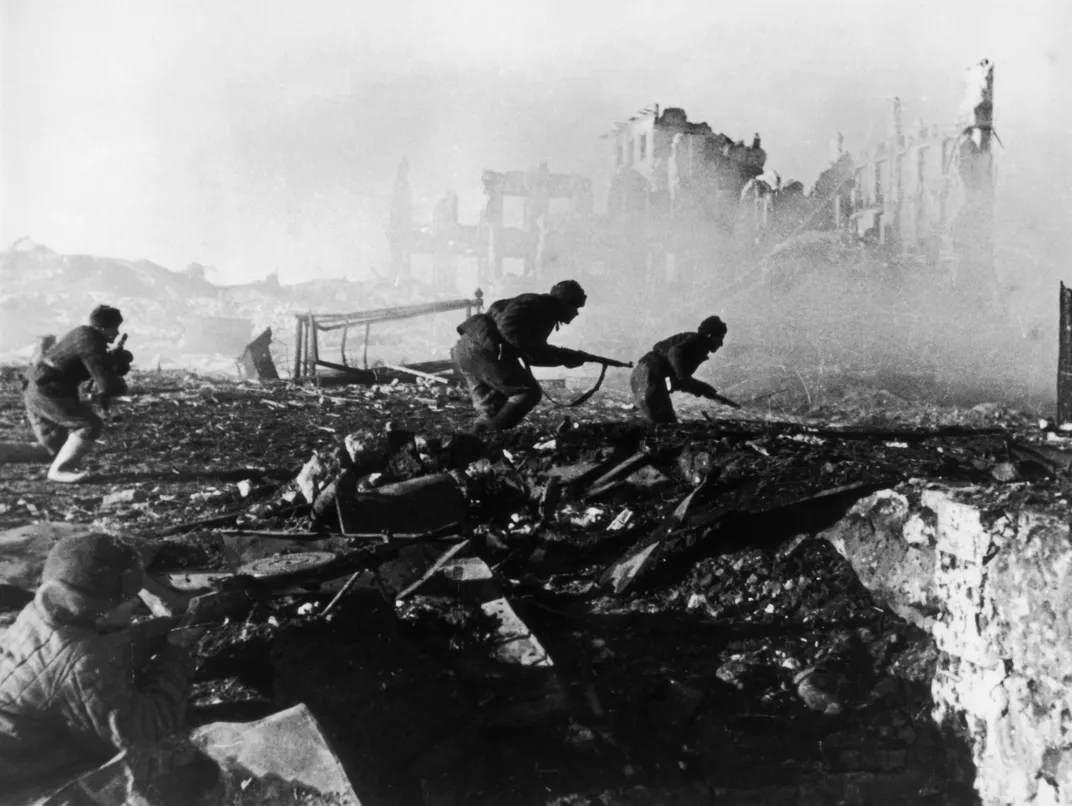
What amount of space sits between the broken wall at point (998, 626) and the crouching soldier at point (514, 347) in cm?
351

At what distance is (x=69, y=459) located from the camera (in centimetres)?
530

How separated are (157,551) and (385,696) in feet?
6.25

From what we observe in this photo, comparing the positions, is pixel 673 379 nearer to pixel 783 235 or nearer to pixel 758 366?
pixel 758 366

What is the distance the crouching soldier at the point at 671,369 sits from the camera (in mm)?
6336

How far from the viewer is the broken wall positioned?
1984mm

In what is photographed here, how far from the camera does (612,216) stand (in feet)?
69.9

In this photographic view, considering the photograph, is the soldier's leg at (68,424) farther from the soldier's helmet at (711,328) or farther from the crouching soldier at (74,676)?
the soldier's helmet at (711,328)


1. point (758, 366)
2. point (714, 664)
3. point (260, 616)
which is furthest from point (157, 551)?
point (758, 366)

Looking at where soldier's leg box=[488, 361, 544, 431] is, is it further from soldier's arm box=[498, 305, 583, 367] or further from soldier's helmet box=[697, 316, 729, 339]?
soldier's helmet box=[697, 316, 729, 339]

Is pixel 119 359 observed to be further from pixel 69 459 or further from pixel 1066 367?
pixel 1066 367

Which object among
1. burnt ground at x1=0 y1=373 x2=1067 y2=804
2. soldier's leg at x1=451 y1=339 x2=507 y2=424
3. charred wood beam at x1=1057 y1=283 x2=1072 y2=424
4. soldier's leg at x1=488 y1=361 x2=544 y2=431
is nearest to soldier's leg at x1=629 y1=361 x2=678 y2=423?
soldier's leg at x1=488 y1=361 x2=544 y2=431

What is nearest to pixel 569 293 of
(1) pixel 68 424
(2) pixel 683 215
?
(1) pixel 68 424

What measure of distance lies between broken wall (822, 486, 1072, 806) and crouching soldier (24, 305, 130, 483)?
5.55m

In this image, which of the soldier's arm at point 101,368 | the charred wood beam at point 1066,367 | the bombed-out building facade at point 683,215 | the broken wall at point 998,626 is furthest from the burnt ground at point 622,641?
the bombed-out building facade at point 683,215
